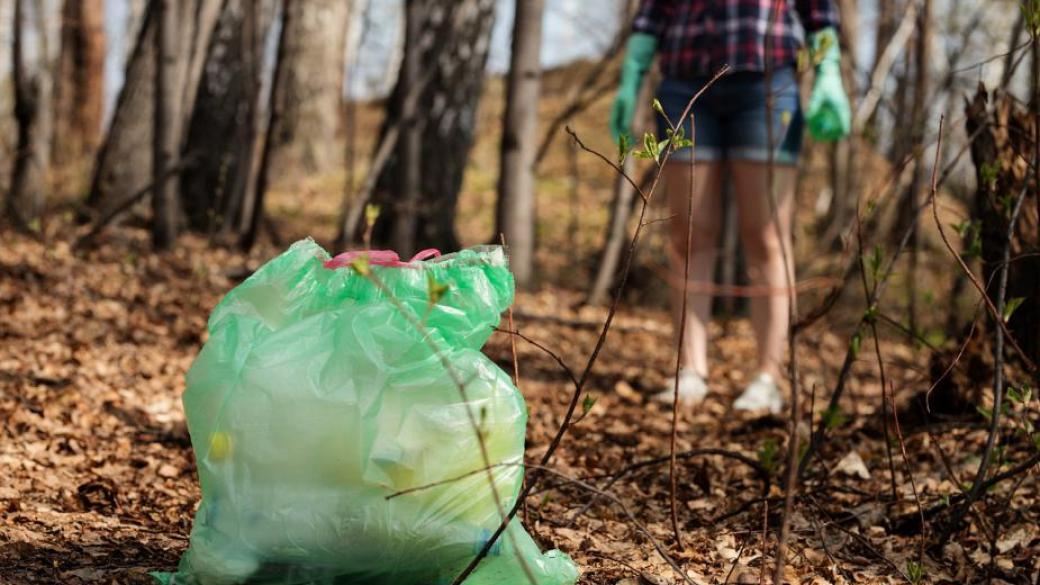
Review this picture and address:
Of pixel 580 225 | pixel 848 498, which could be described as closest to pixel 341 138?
pixel 580 225

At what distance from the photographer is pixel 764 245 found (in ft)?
11.2

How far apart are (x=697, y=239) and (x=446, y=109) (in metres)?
2.71

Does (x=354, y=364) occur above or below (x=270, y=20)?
below

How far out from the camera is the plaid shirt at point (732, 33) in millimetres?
3279

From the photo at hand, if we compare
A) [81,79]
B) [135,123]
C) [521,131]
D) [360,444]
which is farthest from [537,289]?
[81,79]

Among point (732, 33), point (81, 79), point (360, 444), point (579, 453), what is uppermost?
point (732, 33)

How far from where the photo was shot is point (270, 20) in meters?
6.04

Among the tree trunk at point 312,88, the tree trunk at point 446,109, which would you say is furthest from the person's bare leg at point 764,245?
the tree trunk at point 312,88

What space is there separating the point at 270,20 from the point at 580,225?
365cm

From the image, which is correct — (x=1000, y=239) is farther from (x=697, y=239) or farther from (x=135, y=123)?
(x=135, y=123)

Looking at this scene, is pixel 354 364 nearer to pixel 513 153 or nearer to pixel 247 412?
pixel 247 412

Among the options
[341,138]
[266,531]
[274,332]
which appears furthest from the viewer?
[341,138]

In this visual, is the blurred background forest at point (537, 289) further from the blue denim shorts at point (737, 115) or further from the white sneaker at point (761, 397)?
the blue denim shorts at point (737, 115)

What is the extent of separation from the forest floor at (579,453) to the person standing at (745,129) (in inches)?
8.3
